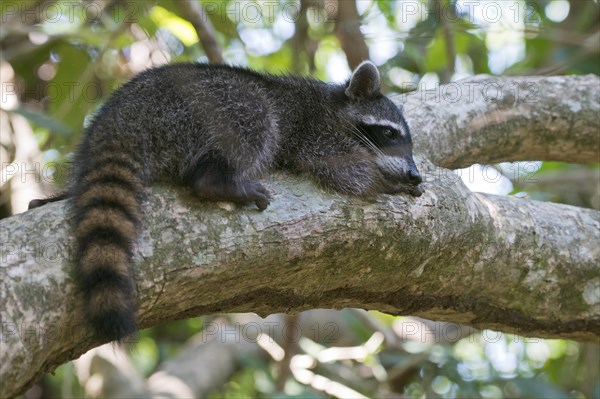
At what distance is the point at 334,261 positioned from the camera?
3580 millimetres

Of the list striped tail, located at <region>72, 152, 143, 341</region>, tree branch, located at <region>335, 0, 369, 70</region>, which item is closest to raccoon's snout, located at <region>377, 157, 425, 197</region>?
striped tail, located at <region>72, 152, 143, 341</region>

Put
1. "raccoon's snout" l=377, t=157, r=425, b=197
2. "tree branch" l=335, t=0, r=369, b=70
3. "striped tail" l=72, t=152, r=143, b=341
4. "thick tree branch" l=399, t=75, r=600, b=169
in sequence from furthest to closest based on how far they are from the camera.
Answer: "tree branch" l=335, t=0, r=369, b=70
"thick tree branch" l=399, t=75, r=600, b=169
"raccoon's snout" l=377, t=157, r=425, b=197
"striped tail" l=72, t=152, r=143, b=341

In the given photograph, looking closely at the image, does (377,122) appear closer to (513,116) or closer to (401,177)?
(401,177)

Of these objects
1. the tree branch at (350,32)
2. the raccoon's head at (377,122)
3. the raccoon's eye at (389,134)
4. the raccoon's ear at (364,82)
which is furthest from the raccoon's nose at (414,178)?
the tree branch at (350,32)

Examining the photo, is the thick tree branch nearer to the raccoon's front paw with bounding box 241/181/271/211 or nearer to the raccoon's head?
the raccoon's head

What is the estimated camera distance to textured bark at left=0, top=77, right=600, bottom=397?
2893 mm

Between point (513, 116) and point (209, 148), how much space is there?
241 cm

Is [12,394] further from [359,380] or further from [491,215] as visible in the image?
[359,380]

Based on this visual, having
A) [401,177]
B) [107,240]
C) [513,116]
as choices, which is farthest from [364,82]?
[107,240]

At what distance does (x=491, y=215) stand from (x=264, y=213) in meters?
1.38

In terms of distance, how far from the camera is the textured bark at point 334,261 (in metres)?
2.89

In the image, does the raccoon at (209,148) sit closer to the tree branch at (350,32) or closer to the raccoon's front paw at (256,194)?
the raccoon's front paw at (256,194)

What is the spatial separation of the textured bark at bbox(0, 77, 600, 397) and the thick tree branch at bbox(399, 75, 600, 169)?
10 cm

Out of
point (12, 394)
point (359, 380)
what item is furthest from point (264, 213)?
point (359, 380)
